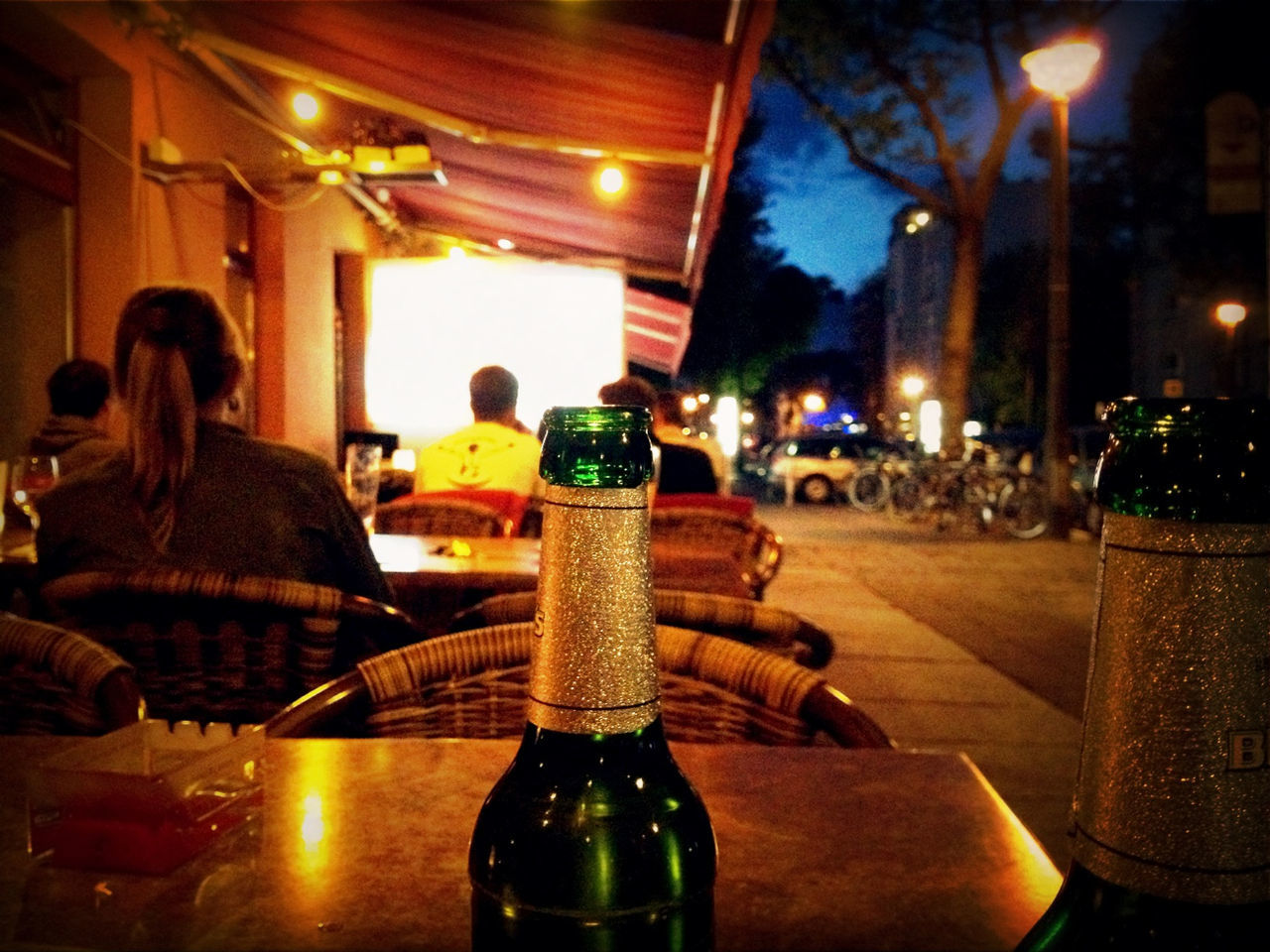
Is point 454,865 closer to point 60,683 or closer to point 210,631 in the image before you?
point 60,683

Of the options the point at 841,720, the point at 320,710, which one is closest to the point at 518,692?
the point at 320,710

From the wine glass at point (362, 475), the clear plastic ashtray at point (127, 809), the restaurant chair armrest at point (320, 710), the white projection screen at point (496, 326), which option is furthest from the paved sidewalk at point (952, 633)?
the clear plastic ashtray at point (127, 809)

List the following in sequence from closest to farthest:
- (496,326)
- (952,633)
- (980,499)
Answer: (952,633) → (496,326) → (980,499)

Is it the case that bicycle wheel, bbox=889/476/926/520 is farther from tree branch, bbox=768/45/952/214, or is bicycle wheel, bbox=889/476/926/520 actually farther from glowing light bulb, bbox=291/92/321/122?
glowing light bulb, bbox=291/92/321/122

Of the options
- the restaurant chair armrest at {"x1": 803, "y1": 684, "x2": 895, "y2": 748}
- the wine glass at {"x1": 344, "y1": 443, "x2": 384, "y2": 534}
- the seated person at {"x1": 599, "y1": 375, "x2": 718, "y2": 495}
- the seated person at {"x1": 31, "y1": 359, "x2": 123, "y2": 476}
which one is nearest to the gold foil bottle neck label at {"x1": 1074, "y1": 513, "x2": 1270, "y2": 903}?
the restaurant chair armrest at {"x1": 803, "y1": 684, "x2": 895, "y2": 748}

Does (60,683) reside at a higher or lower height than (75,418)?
lower

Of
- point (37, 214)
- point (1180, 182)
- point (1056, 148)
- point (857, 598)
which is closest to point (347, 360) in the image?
point (37, 214)

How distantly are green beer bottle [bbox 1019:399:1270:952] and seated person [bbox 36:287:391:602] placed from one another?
6.74 ft

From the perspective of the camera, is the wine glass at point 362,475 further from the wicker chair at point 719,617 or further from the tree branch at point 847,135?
the tree branch at point 847,135

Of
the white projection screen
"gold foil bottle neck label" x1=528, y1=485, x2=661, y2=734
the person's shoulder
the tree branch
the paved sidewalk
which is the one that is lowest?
the paved sidewalk

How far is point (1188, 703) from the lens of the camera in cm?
47

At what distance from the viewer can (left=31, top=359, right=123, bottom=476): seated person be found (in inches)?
167

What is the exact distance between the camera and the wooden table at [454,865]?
2.53 feet

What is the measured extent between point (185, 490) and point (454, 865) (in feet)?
5.18
